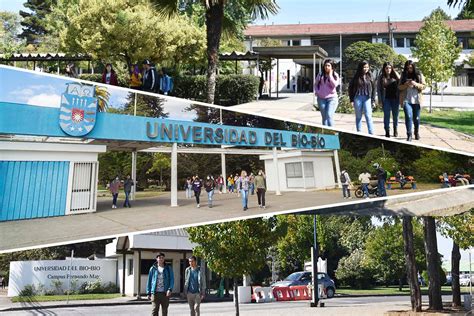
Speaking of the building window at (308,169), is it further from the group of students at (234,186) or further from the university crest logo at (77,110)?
the university crest logo at (77,110)

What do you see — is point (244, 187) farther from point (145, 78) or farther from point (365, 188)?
point (145, 78)

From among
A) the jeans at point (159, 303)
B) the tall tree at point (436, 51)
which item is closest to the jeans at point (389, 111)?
the tall tree at point (436, 51)

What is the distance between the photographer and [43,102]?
4375 mm

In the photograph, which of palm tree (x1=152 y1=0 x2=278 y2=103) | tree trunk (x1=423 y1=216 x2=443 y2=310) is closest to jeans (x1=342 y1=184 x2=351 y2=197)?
palm tree (x1=152 y1=0 x2=278 y2=103)

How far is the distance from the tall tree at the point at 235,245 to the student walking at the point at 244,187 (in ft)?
1.64

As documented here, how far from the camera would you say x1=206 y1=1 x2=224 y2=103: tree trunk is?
470 centimetres

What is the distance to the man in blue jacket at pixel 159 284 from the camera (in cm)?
586

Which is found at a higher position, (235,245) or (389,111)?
(389,111)

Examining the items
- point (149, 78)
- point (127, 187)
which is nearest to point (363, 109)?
point (149, 78)

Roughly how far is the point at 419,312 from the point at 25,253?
3.87 m

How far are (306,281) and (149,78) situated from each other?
8.95ft

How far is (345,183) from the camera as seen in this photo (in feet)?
17.1

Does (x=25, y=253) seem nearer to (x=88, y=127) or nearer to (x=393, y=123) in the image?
(x=88, y=127)

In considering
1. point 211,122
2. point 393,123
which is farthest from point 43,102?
point 393,123
